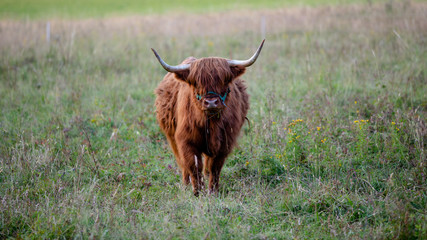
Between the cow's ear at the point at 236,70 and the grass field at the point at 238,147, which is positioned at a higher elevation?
the cow's ear at the point at 236,70

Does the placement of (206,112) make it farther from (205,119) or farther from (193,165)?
(193,165)

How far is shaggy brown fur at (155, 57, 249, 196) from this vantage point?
4.16m

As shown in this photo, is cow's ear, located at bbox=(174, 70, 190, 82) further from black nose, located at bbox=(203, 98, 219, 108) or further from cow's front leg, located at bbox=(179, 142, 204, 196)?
cow's front leg, located at bbox=(179, 142, 204, 196)

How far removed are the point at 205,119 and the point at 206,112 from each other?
104 millimetres

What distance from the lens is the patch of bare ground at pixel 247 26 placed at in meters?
10.2

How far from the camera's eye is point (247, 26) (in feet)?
47.2

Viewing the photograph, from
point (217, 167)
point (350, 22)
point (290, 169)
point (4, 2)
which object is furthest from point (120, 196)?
point (4, 2)

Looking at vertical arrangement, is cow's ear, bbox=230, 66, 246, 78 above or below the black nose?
above

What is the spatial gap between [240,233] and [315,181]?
1.48m

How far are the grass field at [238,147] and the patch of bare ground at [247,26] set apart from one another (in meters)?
0.14

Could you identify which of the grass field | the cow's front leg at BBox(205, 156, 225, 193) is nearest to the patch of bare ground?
the grass field

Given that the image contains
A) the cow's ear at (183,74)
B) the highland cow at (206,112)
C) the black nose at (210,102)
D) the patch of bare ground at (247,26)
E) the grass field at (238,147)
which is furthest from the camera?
the patch of bare ground at (247,26)

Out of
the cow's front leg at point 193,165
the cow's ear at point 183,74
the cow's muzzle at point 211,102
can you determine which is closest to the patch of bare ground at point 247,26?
the cow's ear at point 183,74

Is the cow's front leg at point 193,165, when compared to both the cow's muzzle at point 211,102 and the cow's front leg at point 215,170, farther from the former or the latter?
the cow's muzzle at point 211,102
